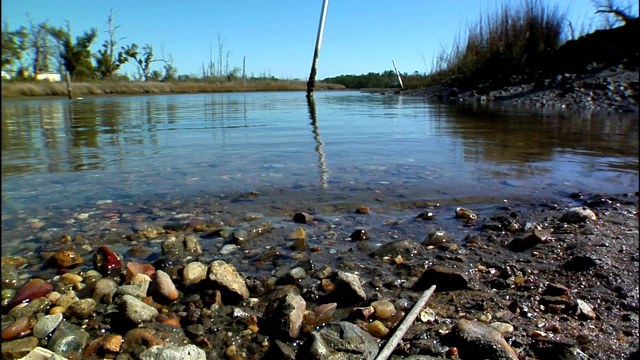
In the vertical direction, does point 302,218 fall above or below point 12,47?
below

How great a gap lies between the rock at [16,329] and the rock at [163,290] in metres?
0.37

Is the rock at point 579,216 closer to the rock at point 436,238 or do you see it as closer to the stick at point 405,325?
the rock at point 436,238

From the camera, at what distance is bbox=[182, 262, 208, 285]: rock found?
165 centimetres

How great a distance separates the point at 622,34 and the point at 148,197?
1263cm

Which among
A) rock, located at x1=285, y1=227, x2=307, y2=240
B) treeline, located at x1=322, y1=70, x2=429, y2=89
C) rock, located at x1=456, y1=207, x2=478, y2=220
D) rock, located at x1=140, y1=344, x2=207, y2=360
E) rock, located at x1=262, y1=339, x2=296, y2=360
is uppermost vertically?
treeline, located at x1=322, y1=70, x2=429, y2=89

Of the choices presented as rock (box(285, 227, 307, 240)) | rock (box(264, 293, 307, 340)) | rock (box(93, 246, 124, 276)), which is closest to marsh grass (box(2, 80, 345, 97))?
rock (box(93, 246, 124, 276))

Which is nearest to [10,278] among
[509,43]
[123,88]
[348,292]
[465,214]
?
[348,292]

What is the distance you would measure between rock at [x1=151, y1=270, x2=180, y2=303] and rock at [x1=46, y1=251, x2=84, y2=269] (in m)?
0.48

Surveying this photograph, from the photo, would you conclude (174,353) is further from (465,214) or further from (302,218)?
(465,214)

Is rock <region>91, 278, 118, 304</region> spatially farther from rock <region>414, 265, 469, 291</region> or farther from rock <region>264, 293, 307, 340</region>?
rock <region>414, 265, 469, 291</region>

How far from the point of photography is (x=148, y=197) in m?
2.86

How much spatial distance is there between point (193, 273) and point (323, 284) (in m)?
0.47

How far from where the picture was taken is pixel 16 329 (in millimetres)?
1325

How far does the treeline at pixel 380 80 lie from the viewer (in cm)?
2828
